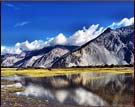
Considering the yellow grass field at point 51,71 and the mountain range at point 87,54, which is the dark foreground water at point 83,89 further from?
the mountain range at point 87,54

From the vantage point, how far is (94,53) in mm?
6004

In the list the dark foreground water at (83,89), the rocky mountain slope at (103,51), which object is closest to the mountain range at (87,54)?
the rocky mountain slope at (103,51)

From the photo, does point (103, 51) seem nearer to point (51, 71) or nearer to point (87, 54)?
point (87, 54)

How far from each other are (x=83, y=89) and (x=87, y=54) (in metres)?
0.58

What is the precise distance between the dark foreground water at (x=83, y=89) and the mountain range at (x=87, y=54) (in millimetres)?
224

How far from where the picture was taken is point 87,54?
19.7 feet

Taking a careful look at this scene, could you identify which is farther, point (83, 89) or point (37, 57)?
point (37, 57)

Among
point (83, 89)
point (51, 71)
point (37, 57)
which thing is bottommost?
point (83, 89)

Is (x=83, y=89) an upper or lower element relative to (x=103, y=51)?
lower

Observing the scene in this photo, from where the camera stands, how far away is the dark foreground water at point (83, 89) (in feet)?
19.2

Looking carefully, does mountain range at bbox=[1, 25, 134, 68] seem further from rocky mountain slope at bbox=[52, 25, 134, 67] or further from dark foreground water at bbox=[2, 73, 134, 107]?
dark foreground water at bbox=[2, 73, 134, 107]

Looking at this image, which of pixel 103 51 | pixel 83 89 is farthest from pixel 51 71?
pixel 103 51

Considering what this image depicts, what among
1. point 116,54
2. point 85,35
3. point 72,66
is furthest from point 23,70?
point 116,54

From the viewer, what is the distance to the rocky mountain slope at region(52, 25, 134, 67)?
5.94 metres
